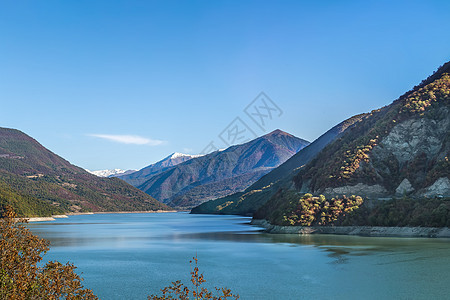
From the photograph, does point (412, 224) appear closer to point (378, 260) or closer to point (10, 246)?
point (378, 260)

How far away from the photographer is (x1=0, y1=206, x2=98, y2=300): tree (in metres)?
16.0

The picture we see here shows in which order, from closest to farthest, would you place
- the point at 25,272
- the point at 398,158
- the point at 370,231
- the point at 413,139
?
the point at 25,272 → the point at 370,231 → the point at 398,158 → the point at 413,139

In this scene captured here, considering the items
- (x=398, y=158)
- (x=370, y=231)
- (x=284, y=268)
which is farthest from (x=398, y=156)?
(x=284, y=268)

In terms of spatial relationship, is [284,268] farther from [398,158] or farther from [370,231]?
[398,158]

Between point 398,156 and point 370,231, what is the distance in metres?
33.7

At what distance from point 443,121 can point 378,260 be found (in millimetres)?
84174

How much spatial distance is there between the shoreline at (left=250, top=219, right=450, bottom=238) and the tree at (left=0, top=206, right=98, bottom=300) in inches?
3594

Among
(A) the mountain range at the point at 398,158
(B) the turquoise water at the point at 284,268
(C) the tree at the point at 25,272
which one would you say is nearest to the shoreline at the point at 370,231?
(A) the mountain range at the point at 398,158

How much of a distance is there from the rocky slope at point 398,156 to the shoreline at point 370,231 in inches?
219

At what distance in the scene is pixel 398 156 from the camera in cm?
13138

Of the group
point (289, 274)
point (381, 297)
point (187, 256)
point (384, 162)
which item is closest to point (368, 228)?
point (384, 162)

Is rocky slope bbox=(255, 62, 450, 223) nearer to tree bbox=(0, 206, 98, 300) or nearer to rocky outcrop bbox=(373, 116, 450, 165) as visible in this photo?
rocky outcrop bbox=(373, 116, 450, 165)

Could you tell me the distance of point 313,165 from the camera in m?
162

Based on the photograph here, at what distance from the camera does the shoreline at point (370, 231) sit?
95.1 meters
